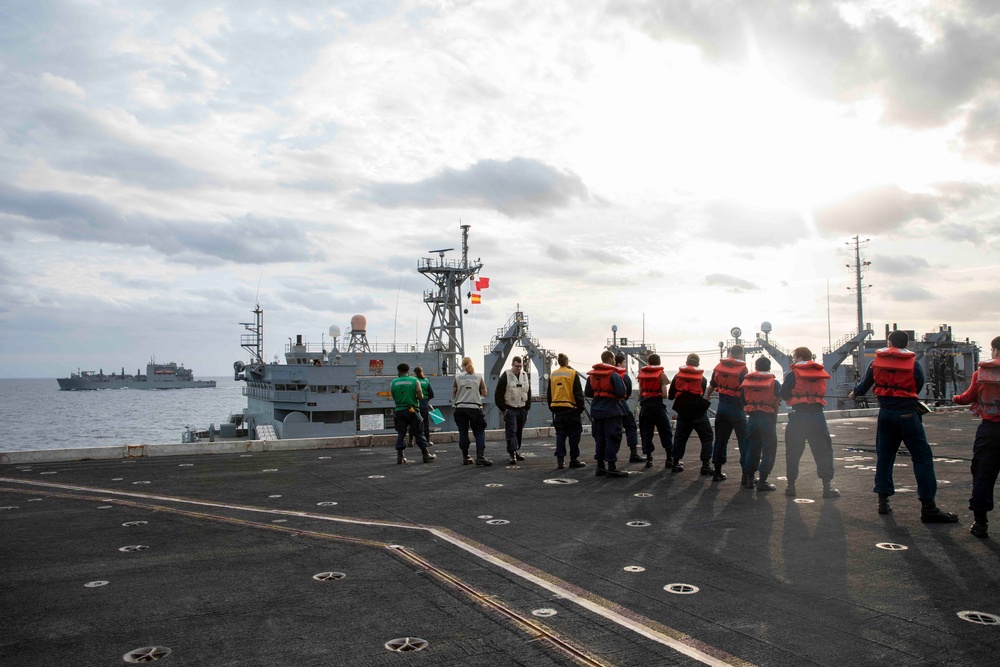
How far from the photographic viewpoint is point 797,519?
7.34 metres

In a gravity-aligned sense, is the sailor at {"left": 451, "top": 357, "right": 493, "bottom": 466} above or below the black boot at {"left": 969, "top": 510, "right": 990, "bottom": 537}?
above

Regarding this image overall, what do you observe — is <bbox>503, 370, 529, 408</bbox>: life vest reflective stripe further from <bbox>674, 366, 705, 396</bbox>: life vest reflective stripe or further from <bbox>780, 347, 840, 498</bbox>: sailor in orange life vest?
<bbox>780, 347, 840, 498</bbox>: sailor in orange life vest

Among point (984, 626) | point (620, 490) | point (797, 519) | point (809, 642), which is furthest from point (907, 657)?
point (620, 490)

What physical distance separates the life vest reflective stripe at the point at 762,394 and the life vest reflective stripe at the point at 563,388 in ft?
10.3

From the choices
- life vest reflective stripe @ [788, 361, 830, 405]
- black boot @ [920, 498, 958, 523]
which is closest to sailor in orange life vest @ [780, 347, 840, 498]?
life vest reflective stripe @ [788, 361, 830, 405]

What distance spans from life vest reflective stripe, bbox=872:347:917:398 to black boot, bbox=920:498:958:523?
1.19 metres

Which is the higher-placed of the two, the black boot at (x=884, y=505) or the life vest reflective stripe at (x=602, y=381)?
the life vest reflective stripe at (x=602, y=381)

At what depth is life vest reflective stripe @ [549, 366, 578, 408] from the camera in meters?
11.9

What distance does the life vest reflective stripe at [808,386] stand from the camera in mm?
9086

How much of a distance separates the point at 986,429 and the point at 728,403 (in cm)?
387

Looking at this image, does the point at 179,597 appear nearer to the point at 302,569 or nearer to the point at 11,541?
the point at 302,569

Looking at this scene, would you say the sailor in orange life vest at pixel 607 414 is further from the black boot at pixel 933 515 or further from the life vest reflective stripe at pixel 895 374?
the black boot at pixel 933 515

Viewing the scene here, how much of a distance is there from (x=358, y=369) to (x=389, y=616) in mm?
45177

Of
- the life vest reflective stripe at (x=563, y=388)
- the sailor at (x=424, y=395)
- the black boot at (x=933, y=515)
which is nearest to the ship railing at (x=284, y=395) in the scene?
the sailor at (x=424, y=395)
